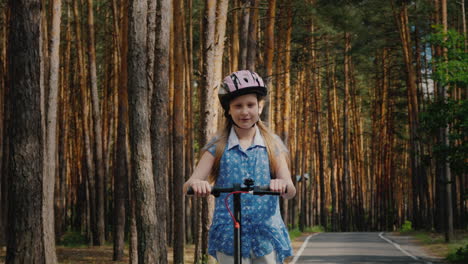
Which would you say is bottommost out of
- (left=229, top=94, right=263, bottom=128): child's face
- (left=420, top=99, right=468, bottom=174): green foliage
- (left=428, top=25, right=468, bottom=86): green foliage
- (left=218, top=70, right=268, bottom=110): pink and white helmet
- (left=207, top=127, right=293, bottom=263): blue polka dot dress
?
(left=207, top=127, right=293, bottom=263): blue polka dot dress

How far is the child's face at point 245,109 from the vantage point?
383 centimetres

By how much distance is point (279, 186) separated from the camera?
353cm

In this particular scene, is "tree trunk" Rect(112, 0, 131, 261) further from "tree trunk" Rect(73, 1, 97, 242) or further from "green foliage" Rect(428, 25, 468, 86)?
"green foliage" Rect(428, 25, 468, 86)

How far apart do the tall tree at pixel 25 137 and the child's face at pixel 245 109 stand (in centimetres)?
639

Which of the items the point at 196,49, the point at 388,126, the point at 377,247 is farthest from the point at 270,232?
the point at 388,126

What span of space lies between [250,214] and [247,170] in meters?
0.24

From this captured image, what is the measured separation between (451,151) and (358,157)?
1443 inches

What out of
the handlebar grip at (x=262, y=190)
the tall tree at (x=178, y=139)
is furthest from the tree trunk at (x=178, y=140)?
the handlebar grip at (x=262, y=190)

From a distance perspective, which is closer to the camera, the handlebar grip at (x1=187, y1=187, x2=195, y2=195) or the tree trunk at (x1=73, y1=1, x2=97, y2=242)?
the handlebar grip at (x1=187, y1=187, x2=195, y2=195)

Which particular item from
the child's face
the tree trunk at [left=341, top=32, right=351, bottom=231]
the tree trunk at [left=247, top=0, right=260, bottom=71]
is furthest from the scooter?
the tree trunk at [left=341, top=32, right=351, bottom=231]

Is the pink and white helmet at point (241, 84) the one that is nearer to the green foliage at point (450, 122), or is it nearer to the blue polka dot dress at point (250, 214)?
the blue polka dot dress at point (250, 214)

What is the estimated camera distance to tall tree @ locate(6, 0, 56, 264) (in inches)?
379

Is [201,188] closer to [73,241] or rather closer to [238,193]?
[238,193]

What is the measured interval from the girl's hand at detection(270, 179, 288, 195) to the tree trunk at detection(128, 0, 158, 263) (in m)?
9.57
